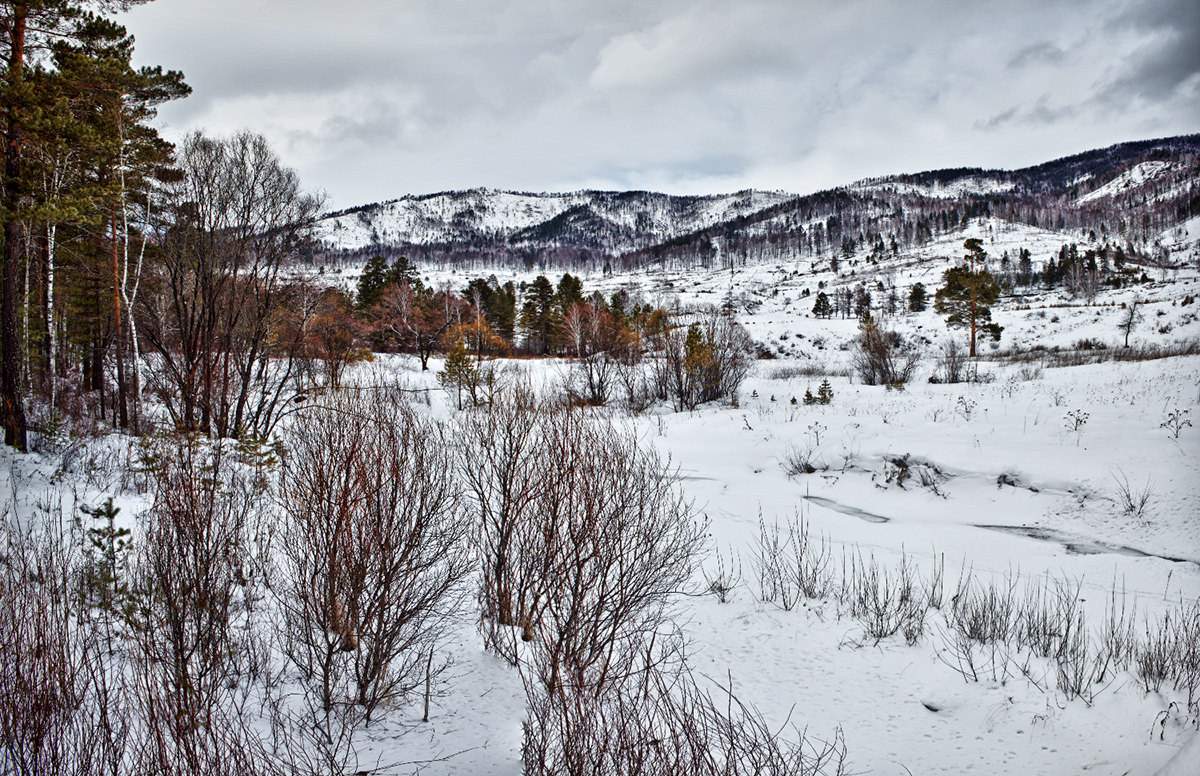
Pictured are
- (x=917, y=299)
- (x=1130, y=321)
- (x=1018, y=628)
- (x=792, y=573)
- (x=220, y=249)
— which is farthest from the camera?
(x=917, y=299)

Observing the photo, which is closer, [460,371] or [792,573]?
[792,573]

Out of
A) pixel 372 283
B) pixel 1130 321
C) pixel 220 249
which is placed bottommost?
pixel 1130 321

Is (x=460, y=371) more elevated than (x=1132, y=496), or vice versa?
(x=460, y=371)

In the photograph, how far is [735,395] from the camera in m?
26.5

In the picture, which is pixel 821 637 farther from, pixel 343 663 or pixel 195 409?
pixel 195 409

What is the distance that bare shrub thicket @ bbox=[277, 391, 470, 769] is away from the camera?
5098mm

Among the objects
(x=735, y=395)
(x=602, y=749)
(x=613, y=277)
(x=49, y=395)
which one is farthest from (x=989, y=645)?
(x=613, y=277)

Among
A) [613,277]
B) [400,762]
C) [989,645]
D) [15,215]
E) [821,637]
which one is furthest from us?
[613,277]

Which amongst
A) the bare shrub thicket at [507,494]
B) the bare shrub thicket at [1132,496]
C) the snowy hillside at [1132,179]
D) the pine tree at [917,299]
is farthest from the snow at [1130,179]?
the bare shrub thicket at [507,494]

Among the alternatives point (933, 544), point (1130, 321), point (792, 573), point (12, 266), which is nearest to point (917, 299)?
point (1130, 321)

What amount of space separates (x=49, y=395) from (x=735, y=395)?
97.4ft

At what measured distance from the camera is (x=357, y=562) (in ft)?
17.0

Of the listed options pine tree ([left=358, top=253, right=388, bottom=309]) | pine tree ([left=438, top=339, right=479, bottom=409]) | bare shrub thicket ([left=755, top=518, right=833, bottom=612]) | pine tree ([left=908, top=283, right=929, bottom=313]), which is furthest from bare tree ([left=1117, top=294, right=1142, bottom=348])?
pine tree ([left=358, top=253, right=388, bottom=309])

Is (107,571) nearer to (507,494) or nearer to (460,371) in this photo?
(507,494)
